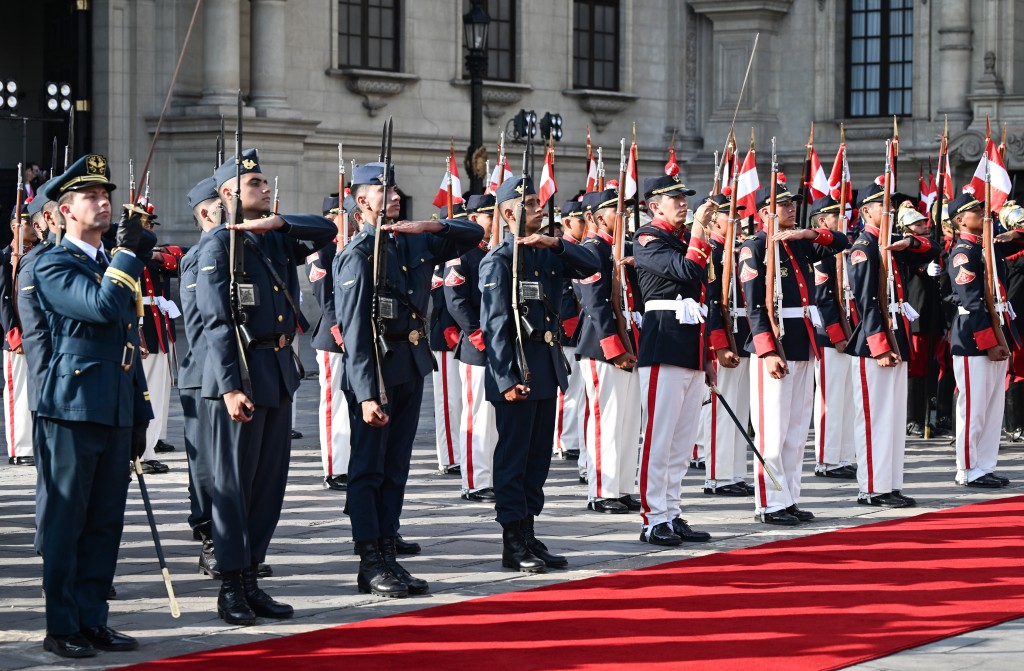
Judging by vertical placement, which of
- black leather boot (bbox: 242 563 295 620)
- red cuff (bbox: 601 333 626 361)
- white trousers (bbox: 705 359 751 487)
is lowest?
black leather boot (bbox: 242 563 295 620)

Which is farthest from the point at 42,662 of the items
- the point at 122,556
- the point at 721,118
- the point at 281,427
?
the point at 721,118

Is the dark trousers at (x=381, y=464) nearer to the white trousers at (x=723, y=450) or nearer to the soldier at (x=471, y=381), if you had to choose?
the soldier at (x=471, y=381)

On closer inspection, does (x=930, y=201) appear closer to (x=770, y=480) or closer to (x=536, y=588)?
(x=770, y=480)

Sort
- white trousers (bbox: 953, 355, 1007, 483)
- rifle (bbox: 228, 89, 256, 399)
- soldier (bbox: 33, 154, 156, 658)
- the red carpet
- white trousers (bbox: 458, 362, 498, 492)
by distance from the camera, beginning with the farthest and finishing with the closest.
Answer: white trousers (bbox: 953, 355, 1007, 483) → white trousers (bbox: 458, 362, 498, 492) → rifle (bbox: 228, 89, 256, 399) → soldier (bbox: 33, 154, 156, 658) → the red carpet

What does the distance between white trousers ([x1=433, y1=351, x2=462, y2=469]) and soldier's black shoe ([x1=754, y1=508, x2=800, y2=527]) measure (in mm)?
2933

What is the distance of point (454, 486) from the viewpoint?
1245cm

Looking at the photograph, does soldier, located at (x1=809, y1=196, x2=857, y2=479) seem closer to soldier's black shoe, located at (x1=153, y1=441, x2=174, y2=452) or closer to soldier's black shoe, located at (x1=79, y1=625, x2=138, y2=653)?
soldier's black shoe, located at (x1=153, y1=441, x2=174, y2=452)

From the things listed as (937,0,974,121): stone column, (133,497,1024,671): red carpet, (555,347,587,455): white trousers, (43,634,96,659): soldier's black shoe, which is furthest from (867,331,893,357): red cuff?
(937,0,974,121): stone column

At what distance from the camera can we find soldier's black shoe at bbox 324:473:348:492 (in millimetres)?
12211

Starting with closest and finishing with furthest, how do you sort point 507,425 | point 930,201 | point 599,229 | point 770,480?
point 507,425, point 770,480, point 599,229, point 930,201

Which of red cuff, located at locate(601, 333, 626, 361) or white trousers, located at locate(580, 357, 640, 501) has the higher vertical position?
red cuff, located at locate(601, 333, 626, 361)

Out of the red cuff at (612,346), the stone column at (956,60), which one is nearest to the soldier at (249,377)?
the red cuff at (612,346)

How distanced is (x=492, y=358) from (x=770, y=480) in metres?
2.36

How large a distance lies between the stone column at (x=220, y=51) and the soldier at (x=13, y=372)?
1130cm
